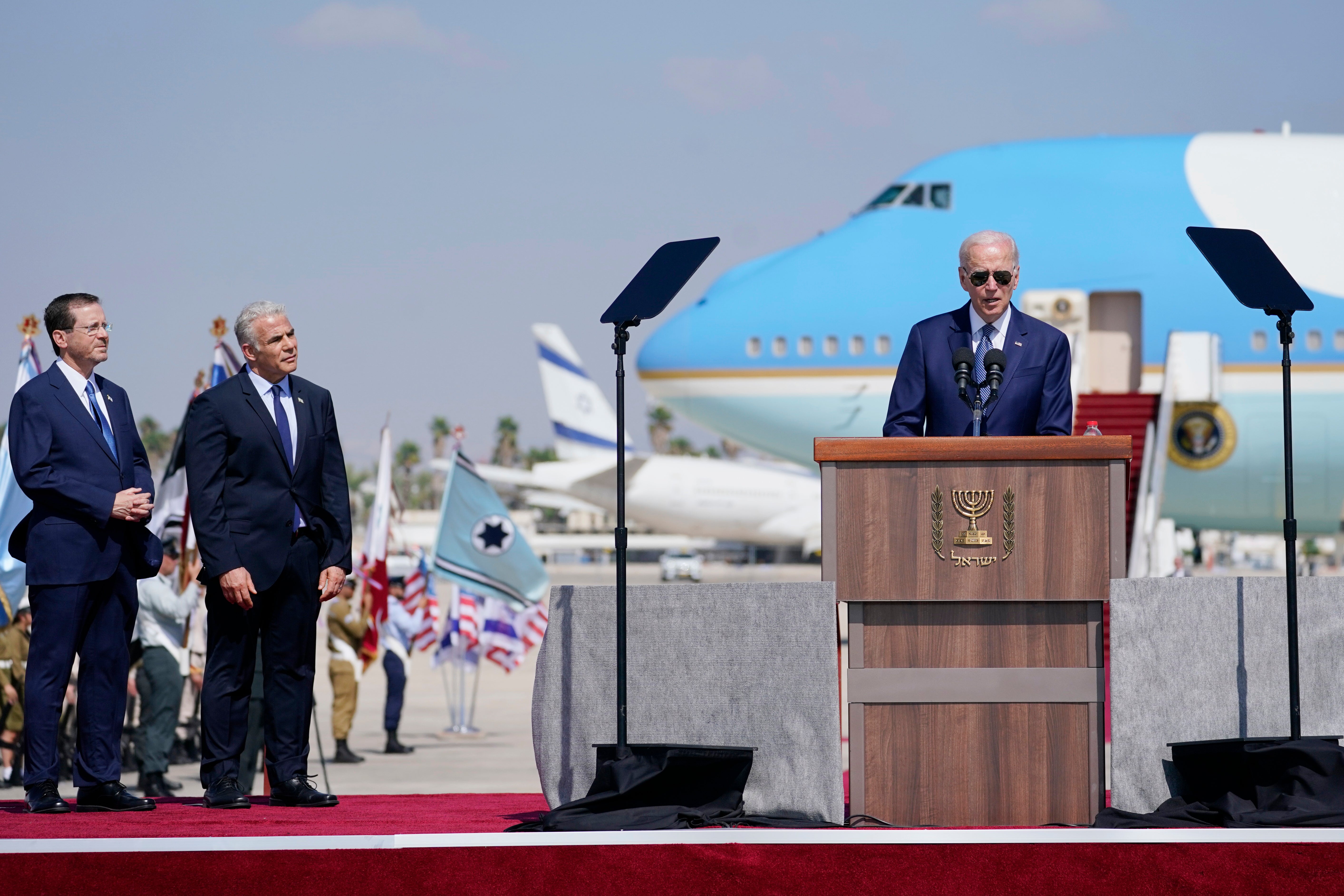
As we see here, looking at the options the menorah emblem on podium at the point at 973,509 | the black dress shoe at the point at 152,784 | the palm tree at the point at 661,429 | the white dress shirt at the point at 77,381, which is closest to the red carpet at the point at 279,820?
the white dress shirt at the point at 77,381

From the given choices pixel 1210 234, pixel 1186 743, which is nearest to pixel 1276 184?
pixel 1210 234

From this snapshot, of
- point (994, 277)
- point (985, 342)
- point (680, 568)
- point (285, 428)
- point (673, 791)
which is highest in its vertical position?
point (994, 277)

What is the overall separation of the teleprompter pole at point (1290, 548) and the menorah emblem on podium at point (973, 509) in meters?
0.79

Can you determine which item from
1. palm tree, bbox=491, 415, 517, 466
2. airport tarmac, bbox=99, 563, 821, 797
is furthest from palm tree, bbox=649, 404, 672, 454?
airport tarmac, bbox=99, 563, 821, 797

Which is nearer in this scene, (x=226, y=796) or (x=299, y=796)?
(x=226, y=796)

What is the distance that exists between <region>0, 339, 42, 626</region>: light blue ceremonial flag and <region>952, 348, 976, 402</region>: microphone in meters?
3.02

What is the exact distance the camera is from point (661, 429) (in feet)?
367

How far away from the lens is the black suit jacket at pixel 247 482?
4.81 m

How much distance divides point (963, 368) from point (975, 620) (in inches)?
28.8

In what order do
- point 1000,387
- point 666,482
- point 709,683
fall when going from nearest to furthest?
1. point 709,683
2. point 1000,387
3. point 666,482

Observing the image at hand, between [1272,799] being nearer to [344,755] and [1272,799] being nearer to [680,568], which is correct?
[344,755]

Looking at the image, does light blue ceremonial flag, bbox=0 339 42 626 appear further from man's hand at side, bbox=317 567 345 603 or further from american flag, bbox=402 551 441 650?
american flag, bbox=402 551 441 650

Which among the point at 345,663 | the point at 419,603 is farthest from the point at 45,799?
the point at 419,603

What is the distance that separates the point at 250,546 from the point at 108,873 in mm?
1411
